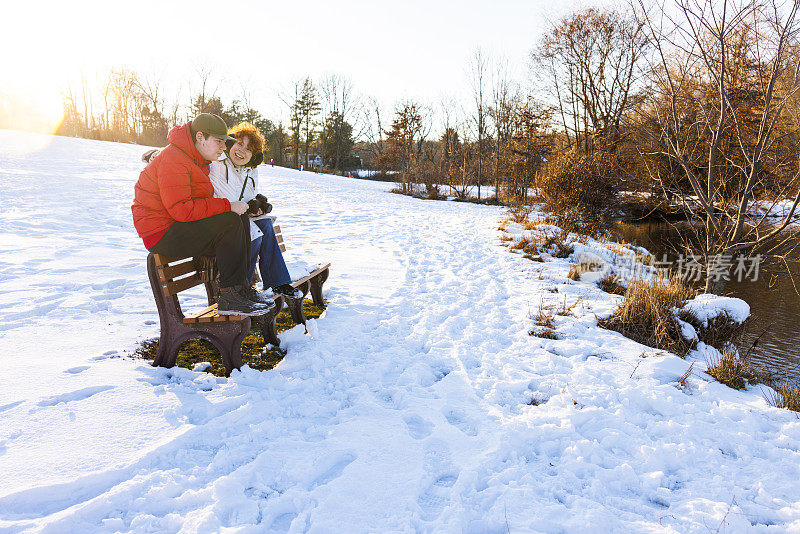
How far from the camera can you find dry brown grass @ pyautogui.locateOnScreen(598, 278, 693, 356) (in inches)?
166

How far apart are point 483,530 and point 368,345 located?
2.11 metres

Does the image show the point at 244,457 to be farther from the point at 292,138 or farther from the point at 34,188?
the point at 292,138

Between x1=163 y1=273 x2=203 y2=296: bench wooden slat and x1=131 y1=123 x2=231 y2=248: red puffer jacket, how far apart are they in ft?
1.04

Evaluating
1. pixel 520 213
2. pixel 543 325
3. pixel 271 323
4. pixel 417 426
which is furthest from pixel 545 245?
pixel 417 426

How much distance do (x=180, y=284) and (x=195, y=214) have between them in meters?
0.54

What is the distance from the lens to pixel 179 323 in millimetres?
3023

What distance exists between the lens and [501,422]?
2666 millimetres

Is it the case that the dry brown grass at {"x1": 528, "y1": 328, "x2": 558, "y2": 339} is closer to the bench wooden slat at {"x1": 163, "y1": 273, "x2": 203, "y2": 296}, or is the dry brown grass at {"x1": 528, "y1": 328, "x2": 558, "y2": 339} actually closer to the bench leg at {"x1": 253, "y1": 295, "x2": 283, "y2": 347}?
the bench leg at {"x1": 253, "y1": 295, "x2": 283, "y2": 347}

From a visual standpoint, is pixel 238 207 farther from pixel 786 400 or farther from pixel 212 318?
pixel 786 400

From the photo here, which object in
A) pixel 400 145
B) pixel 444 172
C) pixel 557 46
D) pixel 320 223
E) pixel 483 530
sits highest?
pixel 557 46

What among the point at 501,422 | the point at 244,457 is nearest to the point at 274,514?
the point at 244,457

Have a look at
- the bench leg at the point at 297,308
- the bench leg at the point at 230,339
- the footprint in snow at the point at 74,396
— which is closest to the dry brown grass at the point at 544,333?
the bench leg at the point at 297,308

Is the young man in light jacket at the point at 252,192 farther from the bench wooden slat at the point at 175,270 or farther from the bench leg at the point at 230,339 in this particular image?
the bench leg at the point at 230,339

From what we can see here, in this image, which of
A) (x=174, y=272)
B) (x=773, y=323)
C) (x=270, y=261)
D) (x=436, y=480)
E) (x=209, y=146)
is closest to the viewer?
(x=436, y=480)
